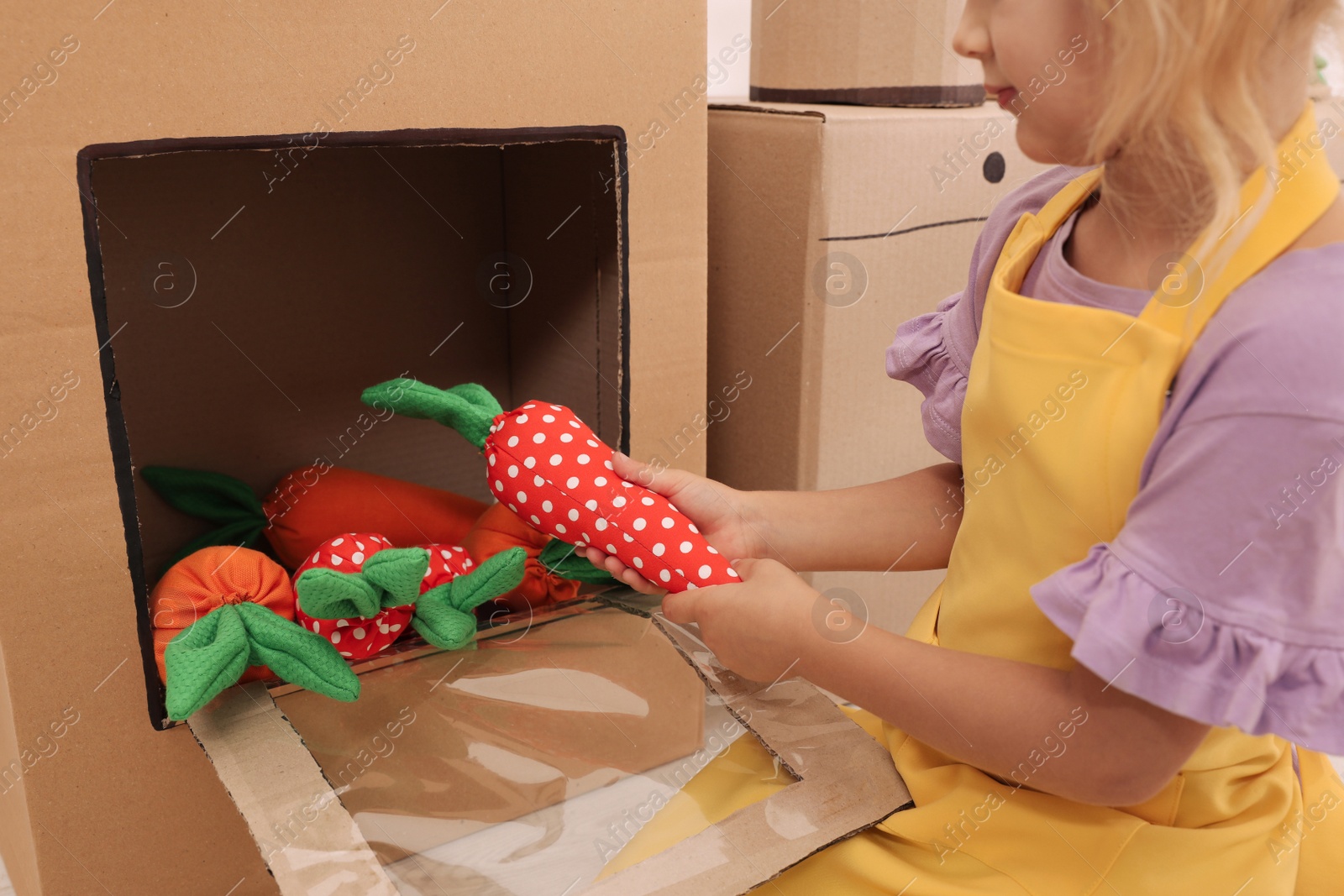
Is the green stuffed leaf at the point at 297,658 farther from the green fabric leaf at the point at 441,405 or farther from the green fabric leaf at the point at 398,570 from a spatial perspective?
the green fabric leaf at the point at 441,405

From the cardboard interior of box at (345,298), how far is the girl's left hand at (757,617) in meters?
0.21

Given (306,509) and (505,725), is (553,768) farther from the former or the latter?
(306,509)

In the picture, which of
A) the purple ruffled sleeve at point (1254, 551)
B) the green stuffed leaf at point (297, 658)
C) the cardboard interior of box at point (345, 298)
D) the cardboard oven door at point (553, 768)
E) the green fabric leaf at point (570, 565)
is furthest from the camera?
the cardboard interior of box at point (345, 298)

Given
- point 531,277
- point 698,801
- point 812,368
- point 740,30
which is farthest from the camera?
point 740,30

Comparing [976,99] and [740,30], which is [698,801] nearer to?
[976,99]

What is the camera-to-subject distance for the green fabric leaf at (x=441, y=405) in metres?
0.65

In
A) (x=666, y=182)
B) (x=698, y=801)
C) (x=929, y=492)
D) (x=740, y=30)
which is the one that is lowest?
(x=698, y=801)

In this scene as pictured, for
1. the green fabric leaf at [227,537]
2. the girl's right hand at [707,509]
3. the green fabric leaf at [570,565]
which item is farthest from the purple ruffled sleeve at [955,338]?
the green fabric leaf at [227,537]

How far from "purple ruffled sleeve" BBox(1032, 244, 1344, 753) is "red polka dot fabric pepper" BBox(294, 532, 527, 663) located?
1.18 ft

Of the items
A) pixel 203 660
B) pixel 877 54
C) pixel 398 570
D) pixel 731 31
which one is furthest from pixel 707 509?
pixel 731 31

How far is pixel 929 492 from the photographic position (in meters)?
0.63

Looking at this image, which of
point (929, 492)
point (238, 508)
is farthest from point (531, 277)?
point (929, 492)

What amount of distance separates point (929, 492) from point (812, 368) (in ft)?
0.68

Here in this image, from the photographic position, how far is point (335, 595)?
1.97ft
